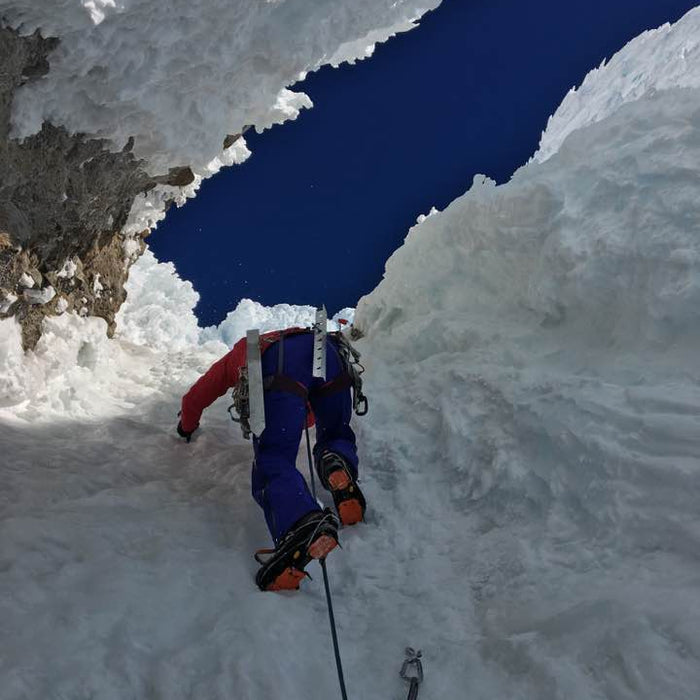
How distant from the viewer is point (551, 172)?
557 cm

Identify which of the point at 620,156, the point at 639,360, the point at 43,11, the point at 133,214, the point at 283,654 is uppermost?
the point at 133,214

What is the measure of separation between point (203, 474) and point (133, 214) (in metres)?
5.19

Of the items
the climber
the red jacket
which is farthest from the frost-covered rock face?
the climber

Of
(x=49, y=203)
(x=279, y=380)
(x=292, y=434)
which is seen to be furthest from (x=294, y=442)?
(x=49, y=203)

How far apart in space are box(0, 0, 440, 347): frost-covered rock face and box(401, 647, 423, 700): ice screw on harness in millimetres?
4649

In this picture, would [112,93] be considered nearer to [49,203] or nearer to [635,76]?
[49,203]

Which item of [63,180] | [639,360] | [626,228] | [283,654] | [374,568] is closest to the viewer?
[283,654]

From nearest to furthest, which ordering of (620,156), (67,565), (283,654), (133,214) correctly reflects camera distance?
(283,654) < (67,565) < (620,156) < (133,214)

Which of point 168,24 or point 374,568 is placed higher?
point 168,24

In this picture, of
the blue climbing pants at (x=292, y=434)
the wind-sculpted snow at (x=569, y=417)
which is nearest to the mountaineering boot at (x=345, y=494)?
the blue climbing pants at (x=292, y=434)

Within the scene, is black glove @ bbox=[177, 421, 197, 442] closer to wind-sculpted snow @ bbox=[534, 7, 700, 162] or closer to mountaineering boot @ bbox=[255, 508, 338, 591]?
mountaineering boot @ bbox=[255, 508, 338, 591]

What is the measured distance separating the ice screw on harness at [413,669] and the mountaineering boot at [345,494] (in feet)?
3.88

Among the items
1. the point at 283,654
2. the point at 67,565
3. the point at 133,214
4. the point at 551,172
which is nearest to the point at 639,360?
the point at 551,172

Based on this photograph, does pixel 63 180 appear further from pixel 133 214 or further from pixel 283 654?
pixel 283 654
